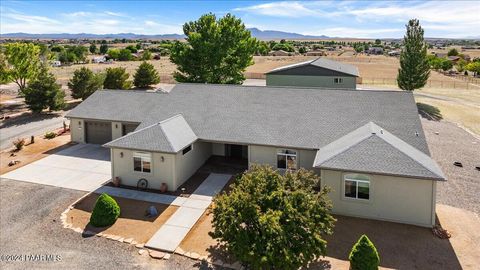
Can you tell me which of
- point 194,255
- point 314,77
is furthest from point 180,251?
point 314,77

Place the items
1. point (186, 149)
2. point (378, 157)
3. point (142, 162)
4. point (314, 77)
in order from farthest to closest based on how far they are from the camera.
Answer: point (314, 77) < point (186, 149) < point (142, 162) < point (378, 157)

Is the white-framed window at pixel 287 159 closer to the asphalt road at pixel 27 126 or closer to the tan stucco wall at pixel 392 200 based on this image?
the tan stucco wall at pixel 392 200

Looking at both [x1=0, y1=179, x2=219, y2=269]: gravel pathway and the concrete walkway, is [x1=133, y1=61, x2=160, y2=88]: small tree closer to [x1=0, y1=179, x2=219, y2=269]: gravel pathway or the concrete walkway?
the concrete walkway

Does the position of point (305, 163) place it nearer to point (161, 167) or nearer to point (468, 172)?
point (161, 167)

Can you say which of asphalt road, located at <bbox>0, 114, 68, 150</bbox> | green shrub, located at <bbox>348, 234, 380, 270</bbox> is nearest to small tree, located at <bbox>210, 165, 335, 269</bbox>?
green shrub, located at <bbox>348, 234, 380, 270</bbox>

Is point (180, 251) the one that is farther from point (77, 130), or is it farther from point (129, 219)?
point (77, 130)
